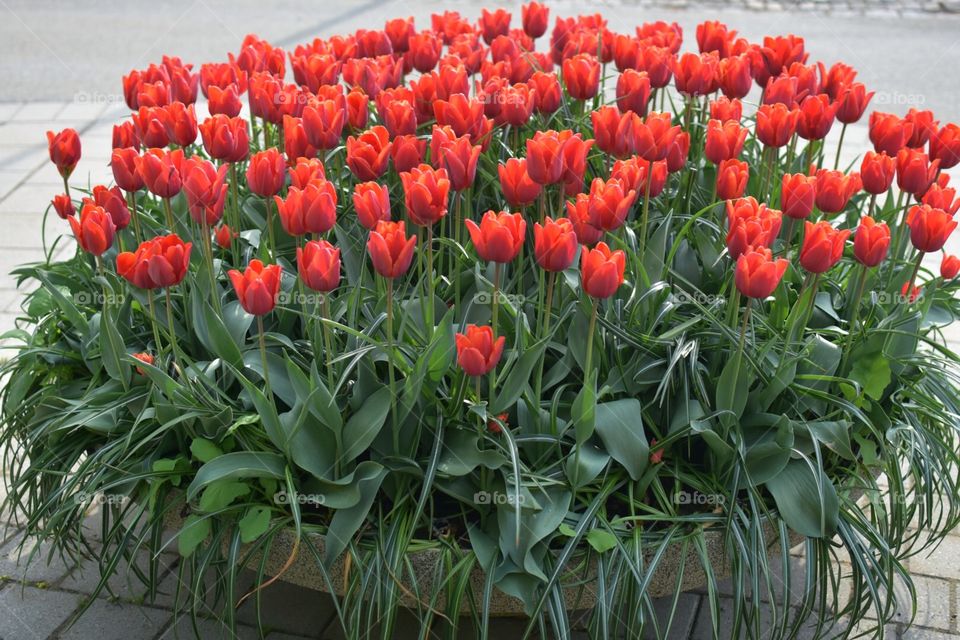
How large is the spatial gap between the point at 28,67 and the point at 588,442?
7.31 meters

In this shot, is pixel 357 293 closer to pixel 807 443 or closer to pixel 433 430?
pixel 433 430

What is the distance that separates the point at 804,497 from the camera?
225 centimetres

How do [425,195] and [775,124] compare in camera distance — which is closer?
[425,195]

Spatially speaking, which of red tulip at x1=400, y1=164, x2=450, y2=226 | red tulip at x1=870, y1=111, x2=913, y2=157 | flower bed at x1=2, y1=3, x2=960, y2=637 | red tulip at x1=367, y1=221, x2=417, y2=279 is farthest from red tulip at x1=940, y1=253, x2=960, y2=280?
red tulip at x1=367, y1=221, x2=417, y2=279

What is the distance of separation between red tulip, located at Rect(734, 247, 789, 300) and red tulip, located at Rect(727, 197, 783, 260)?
8 centimetres

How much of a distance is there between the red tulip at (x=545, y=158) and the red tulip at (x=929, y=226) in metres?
0.78

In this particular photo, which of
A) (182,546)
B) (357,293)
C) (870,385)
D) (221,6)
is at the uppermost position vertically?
(357,293)

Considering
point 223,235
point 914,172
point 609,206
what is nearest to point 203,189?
point 223,235

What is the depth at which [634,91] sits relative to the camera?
2.79m

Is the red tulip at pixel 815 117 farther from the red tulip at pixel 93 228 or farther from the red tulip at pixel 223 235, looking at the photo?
the red tulip at pixel 93 228

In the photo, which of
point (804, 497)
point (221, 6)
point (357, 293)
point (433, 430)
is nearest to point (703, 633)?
point (804, 497)

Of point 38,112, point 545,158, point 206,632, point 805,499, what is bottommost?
point 38,112

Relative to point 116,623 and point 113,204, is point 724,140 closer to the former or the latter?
point 113,204

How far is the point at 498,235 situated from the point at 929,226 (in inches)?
37.9
